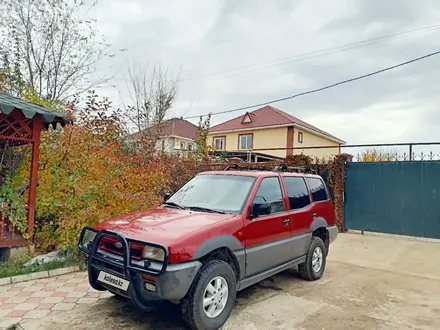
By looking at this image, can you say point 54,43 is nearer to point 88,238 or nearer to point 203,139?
point 203,139

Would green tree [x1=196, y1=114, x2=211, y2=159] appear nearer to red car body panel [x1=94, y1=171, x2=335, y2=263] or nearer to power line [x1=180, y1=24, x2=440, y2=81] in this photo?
power line [x1=180, y1=24, x2=440, y2=81]

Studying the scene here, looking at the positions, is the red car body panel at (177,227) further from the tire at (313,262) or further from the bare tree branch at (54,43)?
the bare tree branch at (54,43)

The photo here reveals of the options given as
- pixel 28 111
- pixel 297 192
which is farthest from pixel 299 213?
pixel 28 111

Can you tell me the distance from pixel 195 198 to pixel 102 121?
4.38 m

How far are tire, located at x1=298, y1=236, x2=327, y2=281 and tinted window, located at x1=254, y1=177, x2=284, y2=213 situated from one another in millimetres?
1065

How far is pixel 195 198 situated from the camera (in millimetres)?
4160

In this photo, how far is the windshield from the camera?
12.7 feet

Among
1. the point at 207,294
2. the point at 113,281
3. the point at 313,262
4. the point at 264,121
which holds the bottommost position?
the point at 313,262

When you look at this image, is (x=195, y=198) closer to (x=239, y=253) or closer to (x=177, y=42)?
(x=239, y=253)

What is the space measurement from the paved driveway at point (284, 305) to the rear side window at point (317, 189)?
4.29ft

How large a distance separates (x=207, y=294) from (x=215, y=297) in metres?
0.11

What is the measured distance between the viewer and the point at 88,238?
144 inches

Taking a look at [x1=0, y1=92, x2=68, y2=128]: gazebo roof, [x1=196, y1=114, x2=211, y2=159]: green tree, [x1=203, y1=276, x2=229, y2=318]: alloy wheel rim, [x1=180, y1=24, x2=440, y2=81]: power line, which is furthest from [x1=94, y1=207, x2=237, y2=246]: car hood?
[x1=180, y1=24, x2=440, y2=81]: power line

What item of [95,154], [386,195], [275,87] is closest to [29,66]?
[95,154]
